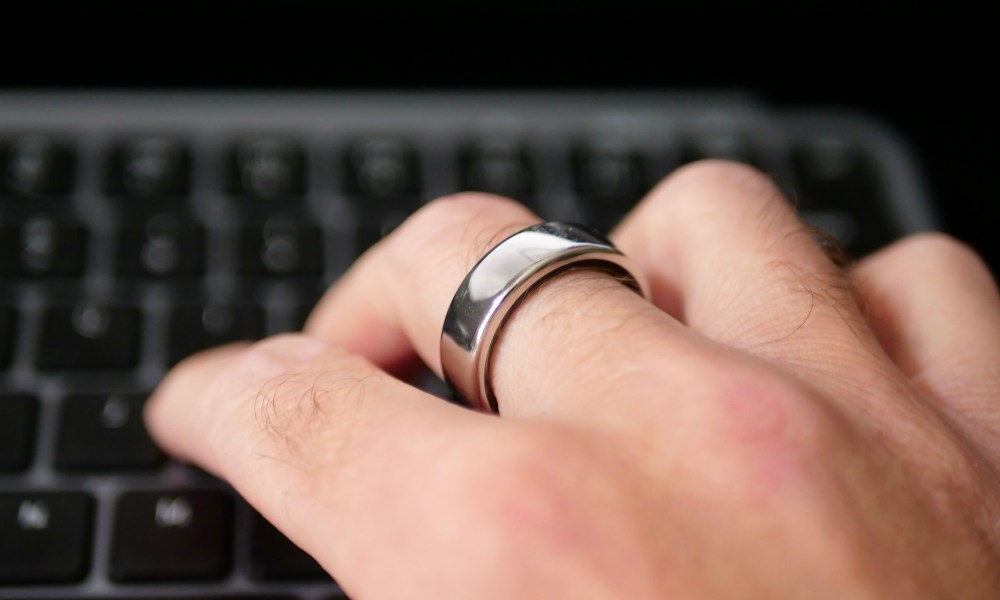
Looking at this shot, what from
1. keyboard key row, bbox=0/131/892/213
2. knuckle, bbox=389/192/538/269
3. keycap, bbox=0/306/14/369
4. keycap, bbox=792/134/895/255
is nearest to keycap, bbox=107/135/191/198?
keyboard key row, bbox=0/131/892/213

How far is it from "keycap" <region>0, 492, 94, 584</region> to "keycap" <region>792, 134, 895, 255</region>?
487mm

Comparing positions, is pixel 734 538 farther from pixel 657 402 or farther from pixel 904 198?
pixel 904 198

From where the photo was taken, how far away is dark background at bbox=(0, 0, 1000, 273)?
0.66 metres

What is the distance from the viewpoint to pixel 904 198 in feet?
2.09

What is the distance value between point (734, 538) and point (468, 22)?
0.47 meters

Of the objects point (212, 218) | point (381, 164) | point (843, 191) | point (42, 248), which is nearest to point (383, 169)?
point (381, 164)

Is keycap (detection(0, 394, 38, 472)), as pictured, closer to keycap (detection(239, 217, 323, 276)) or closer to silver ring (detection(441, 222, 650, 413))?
keycap (detection(239, 217, 323, 276))

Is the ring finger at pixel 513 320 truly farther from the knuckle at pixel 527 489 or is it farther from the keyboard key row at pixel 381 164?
the keyboard key row at pixel 381 164

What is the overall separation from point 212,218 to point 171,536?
0.70 feet

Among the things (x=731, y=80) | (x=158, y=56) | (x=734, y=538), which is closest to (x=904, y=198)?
(x=731, y=80)

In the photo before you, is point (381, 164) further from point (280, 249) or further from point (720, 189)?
point (720, 189)

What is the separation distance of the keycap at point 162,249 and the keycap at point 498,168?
0.59 ft

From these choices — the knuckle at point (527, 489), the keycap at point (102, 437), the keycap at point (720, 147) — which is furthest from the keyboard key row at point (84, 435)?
the keycap at point (720, 147)

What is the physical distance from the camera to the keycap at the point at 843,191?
619 millimetres
